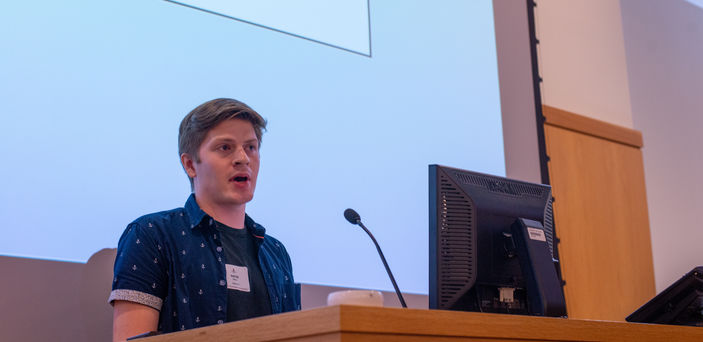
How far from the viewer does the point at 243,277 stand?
1857mm

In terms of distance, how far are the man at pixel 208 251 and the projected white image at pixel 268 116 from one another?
0.46ft

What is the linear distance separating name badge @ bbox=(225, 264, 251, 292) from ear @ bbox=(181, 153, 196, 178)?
10.5 inches

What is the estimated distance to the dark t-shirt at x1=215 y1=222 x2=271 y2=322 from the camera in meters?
1.81

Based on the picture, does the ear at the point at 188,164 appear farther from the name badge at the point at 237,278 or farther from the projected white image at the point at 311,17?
the projected white image at the point at 311,17

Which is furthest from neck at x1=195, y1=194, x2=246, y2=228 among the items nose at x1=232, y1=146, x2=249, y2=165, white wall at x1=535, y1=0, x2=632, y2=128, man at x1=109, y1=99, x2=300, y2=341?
white wall at x1=535, y1=0, x2=632, y2=128

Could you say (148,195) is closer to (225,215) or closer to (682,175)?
(225,215)

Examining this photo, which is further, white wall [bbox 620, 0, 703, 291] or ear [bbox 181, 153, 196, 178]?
white wall [bbox 620, 0, 703, 291]

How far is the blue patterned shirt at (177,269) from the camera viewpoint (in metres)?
1.67

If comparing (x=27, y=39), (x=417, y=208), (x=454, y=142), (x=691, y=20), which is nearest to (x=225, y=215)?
(x=27, y=39)

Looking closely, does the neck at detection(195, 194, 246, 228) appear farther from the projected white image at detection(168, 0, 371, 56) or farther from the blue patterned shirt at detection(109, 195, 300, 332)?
the projected white image at detection(168, 0, 371, 56)

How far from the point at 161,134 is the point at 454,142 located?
1.18 m

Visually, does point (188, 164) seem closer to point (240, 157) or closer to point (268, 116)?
point (240, 157)

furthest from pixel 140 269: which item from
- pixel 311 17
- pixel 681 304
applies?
pixel 681 304

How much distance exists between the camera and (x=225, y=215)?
193 cm
